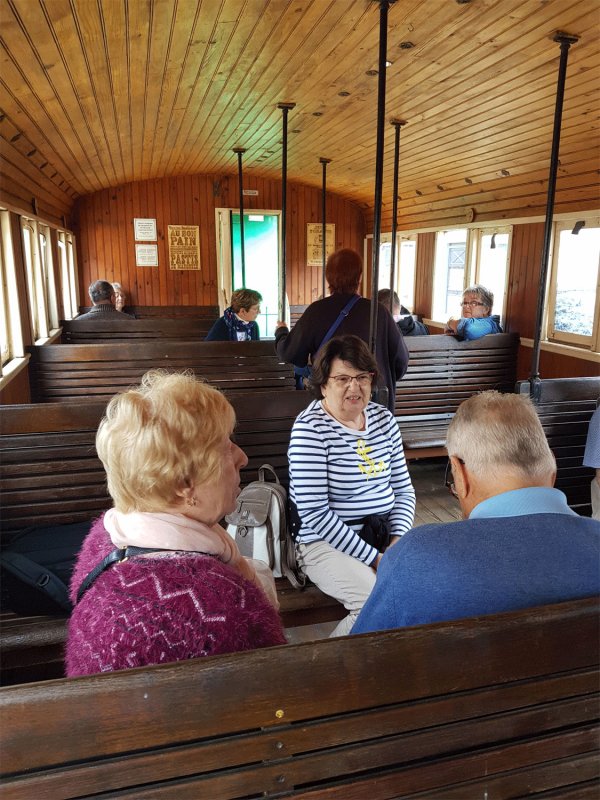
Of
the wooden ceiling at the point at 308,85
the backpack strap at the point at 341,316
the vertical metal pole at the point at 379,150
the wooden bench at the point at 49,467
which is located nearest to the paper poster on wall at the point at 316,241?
the wooden ceiling at the point at 308,85

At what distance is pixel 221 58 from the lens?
140 inches

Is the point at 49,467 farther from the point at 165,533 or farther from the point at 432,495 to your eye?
the point at 432,495

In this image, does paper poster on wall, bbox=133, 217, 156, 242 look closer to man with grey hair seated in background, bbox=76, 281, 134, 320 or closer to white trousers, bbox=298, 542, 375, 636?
man with grey hair seated in background, bbox=76, 281, 134, 320

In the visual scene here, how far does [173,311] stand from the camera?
9.73 m

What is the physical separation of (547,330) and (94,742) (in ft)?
18.6

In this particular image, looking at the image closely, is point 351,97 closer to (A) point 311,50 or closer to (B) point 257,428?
(A) point 311,50

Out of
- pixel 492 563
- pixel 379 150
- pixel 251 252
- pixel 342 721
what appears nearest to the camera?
pixel 342 721

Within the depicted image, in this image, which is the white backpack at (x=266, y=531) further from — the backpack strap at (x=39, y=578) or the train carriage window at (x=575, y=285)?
the train carriage window at (x=575, y=285)

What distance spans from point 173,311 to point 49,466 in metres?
7.57

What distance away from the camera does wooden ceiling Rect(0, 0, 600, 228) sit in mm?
2871

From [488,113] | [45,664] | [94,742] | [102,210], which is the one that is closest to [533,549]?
[94,742]

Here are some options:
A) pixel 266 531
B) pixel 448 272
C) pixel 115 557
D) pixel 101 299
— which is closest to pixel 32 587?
pixel 266 531

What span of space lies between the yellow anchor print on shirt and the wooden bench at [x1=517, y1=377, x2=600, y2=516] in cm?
139

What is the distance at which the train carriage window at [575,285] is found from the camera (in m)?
5.06
